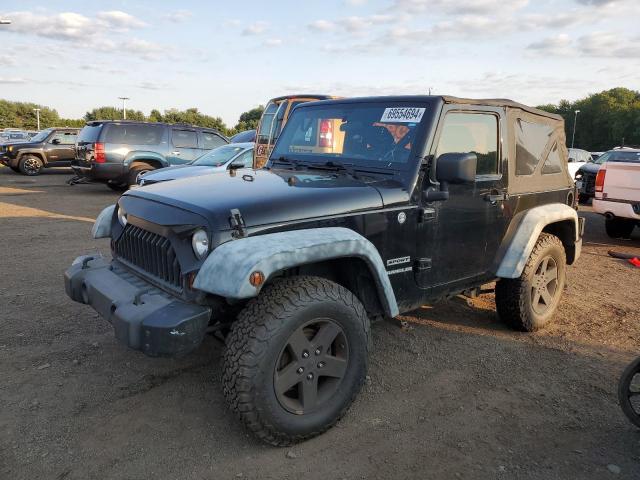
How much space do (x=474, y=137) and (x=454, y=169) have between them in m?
0.77

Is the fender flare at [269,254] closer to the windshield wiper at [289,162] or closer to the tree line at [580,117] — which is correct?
the windshield wiper at [289,162]

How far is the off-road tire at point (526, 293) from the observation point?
4234mm

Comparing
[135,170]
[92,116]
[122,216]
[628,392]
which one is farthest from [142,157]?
[92,116]

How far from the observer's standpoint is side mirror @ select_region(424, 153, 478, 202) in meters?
3.21

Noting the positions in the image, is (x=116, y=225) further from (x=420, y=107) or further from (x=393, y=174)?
(x=420, y=107)

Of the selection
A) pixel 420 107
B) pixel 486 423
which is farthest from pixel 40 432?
pixel 420 107

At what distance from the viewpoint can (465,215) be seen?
373 cm

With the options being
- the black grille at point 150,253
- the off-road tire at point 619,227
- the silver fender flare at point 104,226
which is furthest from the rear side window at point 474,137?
the off-road tire at point 619,227

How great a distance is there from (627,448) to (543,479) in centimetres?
67

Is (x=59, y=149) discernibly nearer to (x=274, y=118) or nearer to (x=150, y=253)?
(x=274, y=118)

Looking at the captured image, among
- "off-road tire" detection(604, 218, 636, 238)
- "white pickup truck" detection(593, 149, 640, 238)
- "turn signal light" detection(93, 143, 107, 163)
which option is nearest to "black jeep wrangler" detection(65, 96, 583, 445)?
"white pickup truck" detection(593, 149, 640, 238)

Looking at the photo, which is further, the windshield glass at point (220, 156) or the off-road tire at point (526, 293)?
the windshield glass at point (220, 156)

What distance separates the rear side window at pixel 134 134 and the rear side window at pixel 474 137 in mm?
11113

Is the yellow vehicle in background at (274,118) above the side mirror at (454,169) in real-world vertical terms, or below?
above
